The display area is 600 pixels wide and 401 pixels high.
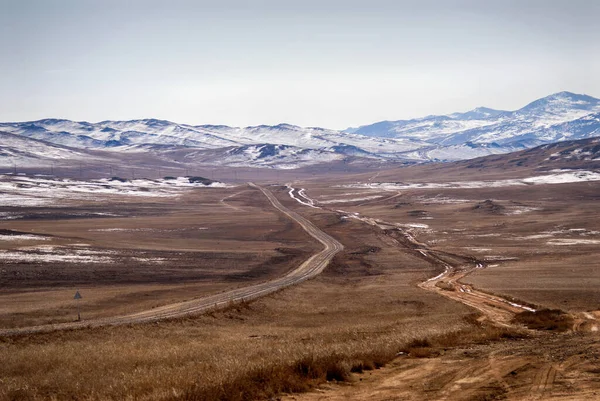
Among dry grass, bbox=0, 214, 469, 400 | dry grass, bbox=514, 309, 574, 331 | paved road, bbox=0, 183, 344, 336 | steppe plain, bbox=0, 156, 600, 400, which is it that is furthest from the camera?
paved road, bbox=0, 183, 344, 336

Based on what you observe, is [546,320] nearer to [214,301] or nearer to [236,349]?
[236,349]

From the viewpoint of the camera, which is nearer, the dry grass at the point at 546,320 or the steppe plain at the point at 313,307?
the steppe plain at the point at 313,307

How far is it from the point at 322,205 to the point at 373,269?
92318 millimetres

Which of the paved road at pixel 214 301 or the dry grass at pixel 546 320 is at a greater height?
the dry grass at pixel 546 320

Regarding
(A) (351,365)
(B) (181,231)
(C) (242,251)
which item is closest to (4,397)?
(A) (351,365)

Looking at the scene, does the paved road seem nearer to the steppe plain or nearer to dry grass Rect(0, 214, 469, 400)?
the steppe plain

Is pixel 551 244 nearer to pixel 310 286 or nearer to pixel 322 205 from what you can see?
pixel 310 286

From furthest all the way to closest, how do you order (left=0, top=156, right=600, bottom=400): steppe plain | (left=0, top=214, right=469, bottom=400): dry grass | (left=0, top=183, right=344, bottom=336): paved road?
(left=0, top=183, right=344, bottom=336): paved road, (left=0, top=156, right=600, bottom=400): steppe plain, (left=0, top=214, right=469, bottom=400): dry grass

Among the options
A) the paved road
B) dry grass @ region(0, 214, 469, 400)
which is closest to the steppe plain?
dry grass @ region(0, 214, 469, 400)

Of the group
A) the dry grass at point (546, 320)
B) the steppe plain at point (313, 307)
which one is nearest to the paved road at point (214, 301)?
the steppe plain at point (313, 307)

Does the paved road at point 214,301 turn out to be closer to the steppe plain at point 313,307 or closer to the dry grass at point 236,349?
the steppe plain at point 313,307

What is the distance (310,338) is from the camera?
2877cm

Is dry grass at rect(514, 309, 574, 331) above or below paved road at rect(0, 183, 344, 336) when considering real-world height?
above

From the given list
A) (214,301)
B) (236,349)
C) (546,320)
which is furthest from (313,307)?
(236,349)
